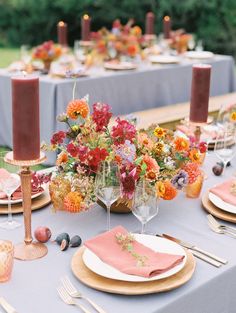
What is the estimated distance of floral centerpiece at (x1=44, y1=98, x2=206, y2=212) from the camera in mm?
1520

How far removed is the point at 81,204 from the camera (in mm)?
1545

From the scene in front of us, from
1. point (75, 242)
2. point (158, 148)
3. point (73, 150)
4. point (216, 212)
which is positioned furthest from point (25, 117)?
point (216, 212)

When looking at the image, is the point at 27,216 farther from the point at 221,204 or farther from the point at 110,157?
the point at 221,204

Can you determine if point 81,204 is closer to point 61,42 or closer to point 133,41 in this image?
point 133,41

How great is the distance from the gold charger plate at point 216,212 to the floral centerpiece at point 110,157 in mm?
115

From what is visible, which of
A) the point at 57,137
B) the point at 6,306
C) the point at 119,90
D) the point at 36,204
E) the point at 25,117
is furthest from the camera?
the point at 119,90

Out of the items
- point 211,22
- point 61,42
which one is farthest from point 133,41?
point 211,22

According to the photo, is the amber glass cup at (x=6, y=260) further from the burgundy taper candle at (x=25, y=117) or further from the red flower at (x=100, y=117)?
the red flower at (x=100, y=117)

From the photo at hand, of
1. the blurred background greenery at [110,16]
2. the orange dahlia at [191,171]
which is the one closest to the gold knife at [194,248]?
the orange dahlia at [191,171]

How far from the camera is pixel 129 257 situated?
1.34 meters

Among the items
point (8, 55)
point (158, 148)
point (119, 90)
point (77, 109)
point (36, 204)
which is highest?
point (77, 109)

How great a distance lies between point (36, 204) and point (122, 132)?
385 mm

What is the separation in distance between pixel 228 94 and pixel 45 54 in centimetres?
220

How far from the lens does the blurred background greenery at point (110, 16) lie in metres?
12.2
